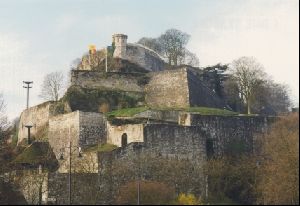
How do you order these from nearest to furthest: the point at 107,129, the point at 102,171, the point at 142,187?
the point at 142,187, the point at 102,171, the point at 107,129

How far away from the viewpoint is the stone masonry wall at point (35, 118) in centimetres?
5822

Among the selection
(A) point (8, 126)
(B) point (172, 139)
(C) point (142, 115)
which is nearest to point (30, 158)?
(A) point (8, 126)

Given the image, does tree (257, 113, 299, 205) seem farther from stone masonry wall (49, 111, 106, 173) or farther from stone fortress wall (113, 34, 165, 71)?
stone fortress wall (113, 34, 165, 71)

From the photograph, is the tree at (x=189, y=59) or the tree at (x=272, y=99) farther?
the tree at (x=189, y=59)

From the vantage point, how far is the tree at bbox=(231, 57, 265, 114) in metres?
60.7

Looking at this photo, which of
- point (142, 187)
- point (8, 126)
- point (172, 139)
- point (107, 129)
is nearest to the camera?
point (142, 187)

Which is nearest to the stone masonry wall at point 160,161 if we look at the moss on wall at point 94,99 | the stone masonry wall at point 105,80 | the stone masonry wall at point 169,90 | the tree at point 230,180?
the tree at point 230,180

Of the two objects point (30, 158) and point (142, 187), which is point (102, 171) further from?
point (30, 158)

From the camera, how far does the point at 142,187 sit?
3956 cm

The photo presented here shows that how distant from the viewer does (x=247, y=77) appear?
61281mm

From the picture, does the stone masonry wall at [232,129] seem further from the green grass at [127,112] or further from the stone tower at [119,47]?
the stone tower at [119,47]

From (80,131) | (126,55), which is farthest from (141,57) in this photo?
(80,131)

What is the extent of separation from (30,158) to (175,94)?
12290 millimetres

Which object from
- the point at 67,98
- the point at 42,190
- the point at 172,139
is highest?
the point at 67,98
